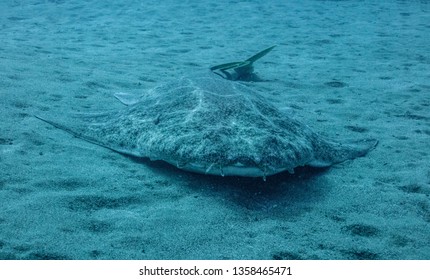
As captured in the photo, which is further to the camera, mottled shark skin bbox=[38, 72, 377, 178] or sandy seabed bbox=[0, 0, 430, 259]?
mottled shark skin bbox=[38, 72, 377, 178]

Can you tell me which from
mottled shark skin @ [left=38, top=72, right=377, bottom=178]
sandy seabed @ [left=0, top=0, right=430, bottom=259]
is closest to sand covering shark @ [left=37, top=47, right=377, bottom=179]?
mottled shark skin @ [left=38, top=72, right=377, bottom=178]

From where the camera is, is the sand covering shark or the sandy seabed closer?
the sandy seabed

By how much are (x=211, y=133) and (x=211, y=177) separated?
484 mm

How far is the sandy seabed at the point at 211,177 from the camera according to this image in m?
2.29

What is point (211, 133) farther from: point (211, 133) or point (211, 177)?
point (211, 177)

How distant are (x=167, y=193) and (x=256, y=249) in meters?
0.86

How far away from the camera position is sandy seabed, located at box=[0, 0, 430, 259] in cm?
→ 229

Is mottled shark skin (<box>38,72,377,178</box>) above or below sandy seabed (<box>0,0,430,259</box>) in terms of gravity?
above

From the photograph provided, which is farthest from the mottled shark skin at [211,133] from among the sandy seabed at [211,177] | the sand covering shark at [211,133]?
the sandy seabed at [211,177]

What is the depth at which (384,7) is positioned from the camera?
13.8m

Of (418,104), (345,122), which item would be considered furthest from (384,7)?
(345,122)

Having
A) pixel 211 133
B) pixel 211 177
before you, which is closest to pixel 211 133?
pixel 211 133

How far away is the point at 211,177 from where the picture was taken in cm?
289

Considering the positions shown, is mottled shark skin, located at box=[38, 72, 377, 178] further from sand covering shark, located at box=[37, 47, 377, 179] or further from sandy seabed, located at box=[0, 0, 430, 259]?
sandy seabed, located at box=[0, 0, 430, 259]
